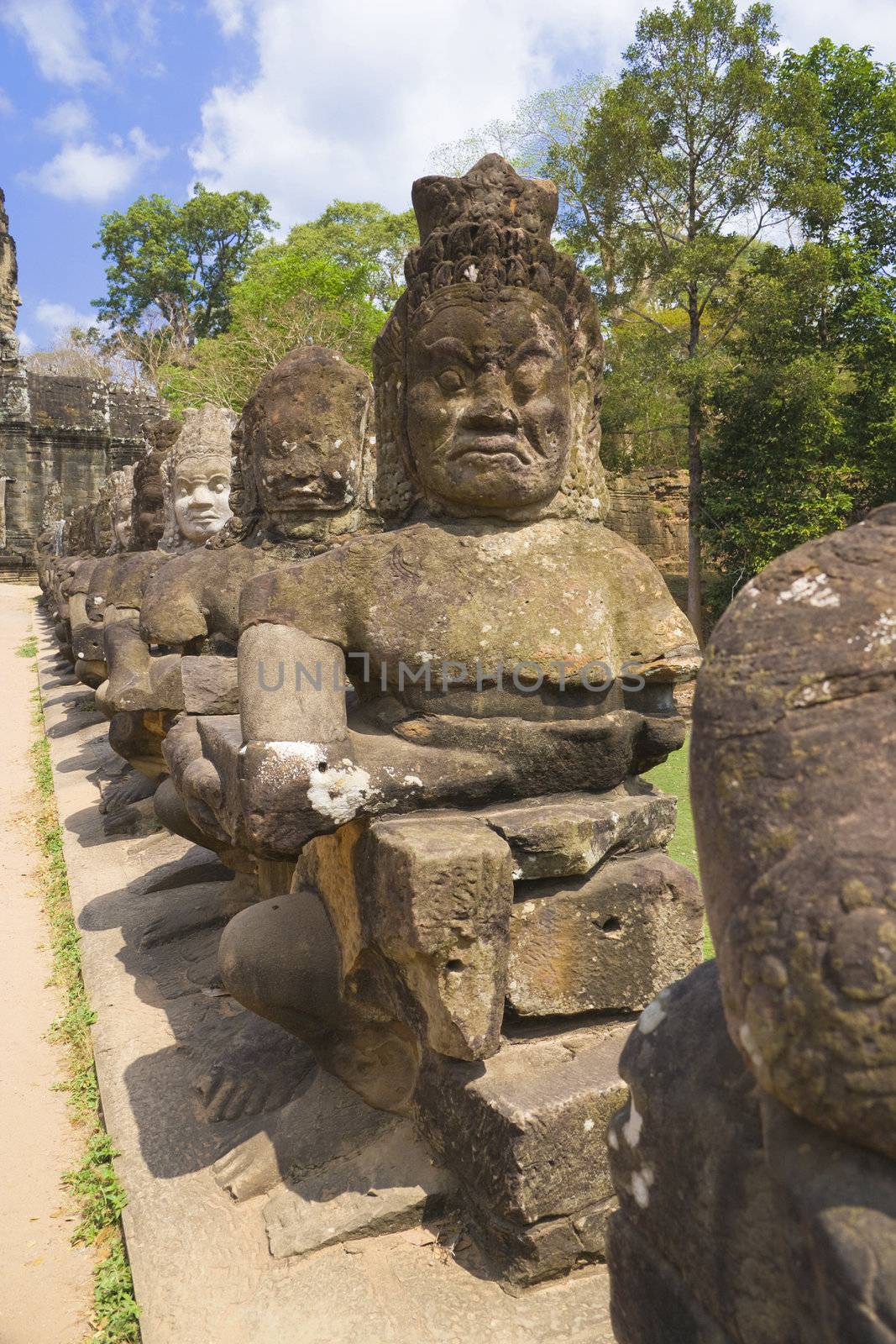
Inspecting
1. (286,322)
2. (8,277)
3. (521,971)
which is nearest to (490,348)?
(521,971)

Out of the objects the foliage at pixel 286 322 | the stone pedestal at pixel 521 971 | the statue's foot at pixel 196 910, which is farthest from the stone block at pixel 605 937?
the foliage at pixel 286 322

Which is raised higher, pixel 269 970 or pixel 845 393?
pixel 845 393

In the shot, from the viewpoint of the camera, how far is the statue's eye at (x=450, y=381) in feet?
8.21

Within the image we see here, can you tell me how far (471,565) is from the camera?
8.10 ft

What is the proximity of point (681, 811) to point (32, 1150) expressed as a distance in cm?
404

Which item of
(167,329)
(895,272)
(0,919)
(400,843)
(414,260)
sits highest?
(167,329)

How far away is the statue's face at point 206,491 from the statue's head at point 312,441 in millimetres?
1338

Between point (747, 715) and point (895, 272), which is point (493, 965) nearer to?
point (747, 715)

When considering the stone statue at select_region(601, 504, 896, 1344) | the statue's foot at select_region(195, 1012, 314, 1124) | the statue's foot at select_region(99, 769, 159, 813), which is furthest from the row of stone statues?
the statue's foot at select_region(99, 769, 159, 813)

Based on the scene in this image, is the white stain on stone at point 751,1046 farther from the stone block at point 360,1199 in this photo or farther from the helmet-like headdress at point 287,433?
the helmet-like headdress at point 287,433

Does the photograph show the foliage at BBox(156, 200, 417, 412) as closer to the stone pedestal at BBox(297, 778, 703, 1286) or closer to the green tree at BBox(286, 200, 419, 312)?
the green tree at BBox(286, 200, 419, 312)

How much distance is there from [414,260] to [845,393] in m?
12.5

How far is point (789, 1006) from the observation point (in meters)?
0.97

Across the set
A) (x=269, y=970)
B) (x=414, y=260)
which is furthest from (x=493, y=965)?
Result: (x=414, y=260)
